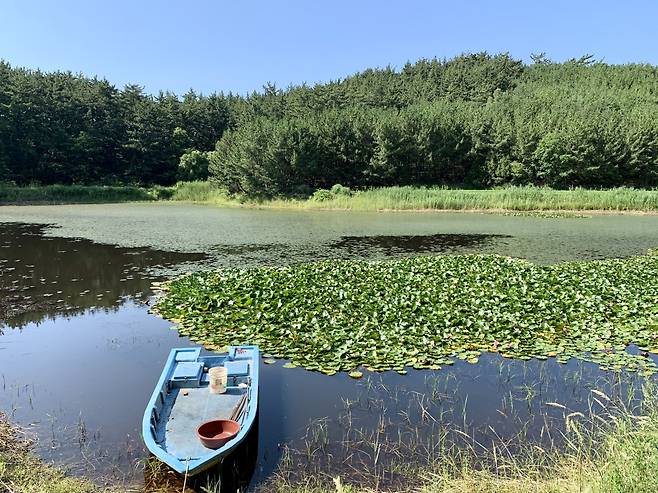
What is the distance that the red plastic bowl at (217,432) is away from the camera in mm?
4654

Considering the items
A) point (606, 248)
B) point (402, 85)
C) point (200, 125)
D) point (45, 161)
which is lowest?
point (606, 248)

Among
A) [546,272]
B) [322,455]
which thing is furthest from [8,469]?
[546,272]

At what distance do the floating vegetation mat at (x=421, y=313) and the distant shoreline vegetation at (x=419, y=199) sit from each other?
2490cm

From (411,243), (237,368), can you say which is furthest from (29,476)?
(411,243)

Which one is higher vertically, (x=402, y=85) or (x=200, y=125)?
(x=402, y=85)

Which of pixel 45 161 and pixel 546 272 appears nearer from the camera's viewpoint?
pixel 546 272

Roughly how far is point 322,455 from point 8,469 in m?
2.87

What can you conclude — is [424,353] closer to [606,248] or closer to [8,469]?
[8,469]

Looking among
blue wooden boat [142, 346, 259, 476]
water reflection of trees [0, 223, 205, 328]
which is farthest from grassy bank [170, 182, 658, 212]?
blue wooden boat [142, 346, 259, 476]

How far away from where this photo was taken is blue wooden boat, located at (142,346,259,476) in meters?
4.48

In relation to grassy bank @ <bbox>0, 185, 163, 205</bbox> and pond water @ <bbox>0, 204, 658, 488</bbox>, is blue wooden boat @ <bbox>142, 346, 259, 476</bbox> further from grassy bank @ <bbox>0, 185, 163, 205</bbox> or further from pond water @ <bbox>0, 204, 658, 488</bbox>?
grassy bank @ <bbox>0, 185, 163, 205</bbox>

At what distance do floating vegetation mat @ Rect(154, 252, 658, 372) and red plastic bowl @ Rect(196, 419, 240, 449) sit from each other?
2477 millimetres

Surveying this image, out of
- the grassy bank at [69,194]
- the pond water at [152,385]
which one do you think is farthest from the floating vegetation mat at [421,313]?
the grassy bank at [69,194]

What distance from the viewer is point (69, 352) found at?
8477mm
